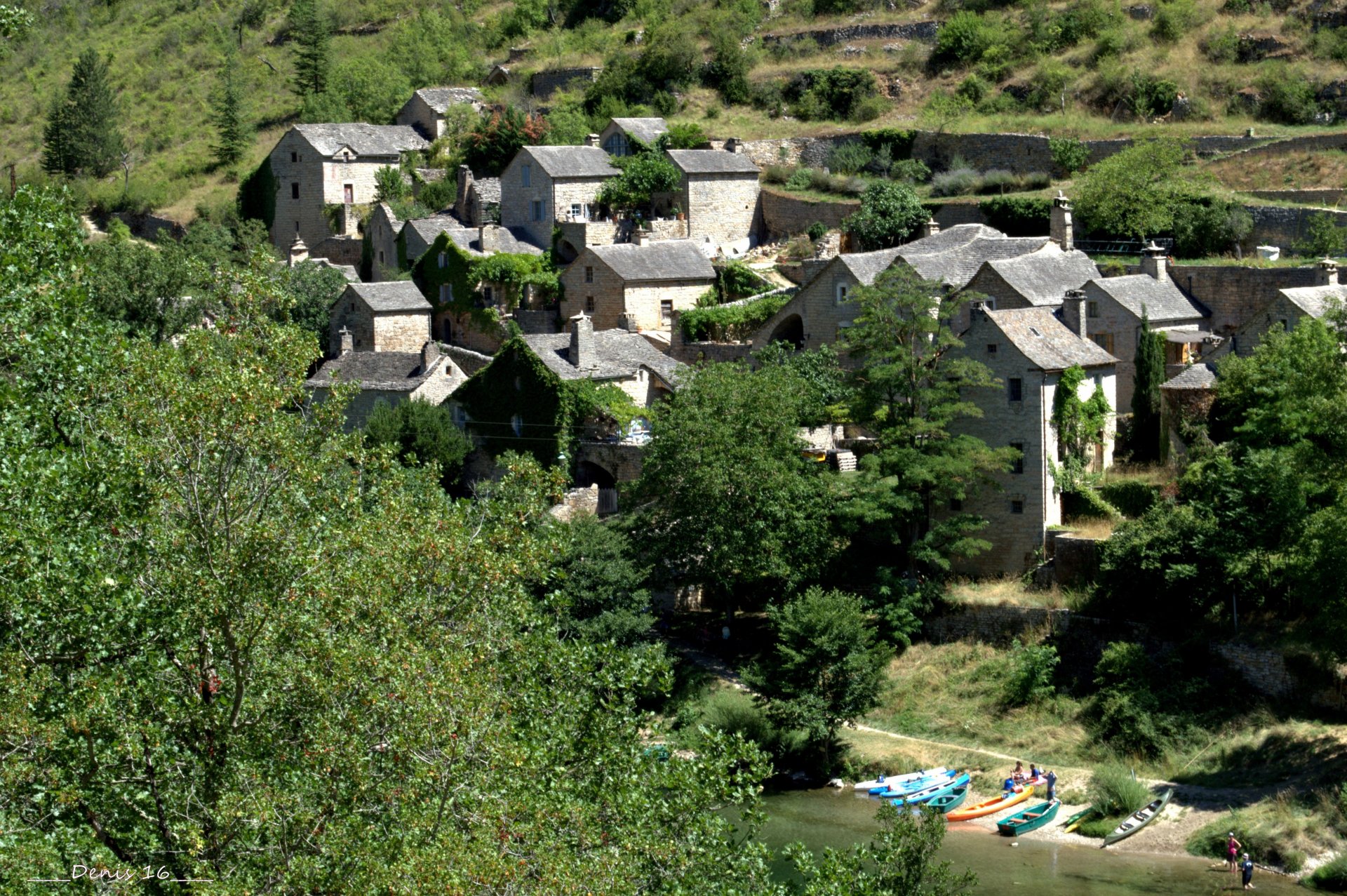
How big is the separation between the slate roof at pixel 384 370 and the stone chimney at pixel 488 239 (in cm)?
549

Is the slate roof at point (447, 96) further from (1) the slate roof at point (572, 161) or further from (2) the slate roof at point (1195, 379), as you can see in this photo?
(2) the slate roof at point (1195, 379)

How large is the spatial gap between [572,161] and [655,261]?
7264mm

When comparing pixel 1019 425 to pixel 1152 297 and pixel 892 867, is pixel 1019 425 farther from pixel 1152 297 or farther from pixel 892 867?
pixel 892 867

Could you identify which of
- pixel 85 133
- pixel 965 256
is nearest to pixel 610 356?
pixel 965 256

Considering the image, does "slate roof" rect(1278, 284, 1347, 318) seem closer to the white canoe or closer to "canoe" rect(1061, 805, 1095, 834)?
"canoe" rect(1061, 805, 1095, 834)

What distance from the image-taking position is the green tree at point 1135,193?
48031 millimetres

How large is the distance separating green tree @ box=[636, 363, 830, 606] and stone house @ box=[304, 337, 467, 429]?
1036cm

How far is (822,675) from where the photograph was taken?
1348 inches

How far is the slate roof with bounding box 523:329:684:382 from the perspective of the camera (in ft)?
148

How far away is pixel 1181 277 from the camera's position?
142ft

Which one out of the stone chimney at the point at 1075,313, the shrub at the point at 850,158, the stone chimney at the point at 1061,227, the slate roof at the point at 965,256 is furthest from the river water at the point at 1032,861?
the shrub at the point at 850,158

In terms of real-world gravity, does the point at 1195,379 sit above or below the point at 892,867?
above

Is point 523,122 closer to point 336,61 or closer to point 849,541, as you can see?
point 336,61

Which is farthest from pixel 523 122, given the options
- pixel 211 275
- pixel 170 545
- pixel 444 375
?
pixel 170 545
